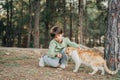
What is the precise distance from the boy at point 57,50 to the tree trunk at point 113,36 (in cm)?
94

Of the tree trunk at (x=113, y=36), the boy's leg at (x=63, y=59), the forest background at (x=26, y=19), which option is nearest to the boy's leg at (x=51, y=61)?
the boy's leg at (x=63, y=59)

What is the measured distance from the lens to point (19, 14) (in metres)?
36.8

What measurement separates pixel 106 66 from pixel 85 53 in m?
0.59

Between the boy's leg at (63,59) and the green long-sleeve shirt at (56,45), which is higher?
the green long-sleeve shirt at (56,45)

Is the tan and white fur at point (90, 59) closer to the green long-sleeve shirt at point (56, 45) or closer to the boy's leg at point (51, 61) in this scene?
the green long-sleeve shirt at point (56, 45)

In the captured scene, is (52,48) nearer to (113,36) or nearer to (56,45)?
(56,45)

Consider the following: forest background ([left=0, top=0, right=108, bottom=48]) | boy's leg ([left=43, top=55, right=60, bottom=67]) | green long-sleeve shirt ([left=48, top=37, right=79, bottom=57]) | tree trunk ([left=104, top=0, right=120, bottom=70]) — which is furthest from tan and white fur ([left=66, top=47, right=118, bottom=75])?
forest background ([left=0, top=0, right=108, bottom=48])

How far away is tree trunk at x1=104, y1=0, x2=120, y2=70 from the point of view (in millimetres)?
7256

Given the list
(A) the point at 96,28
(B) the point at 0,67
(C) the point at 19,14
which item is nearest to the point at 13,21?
(C) the point at 19,14

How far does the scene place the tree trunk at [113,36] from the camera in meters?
7.26

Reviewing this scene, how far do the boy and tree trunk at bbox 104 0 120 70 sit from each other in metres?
0.94

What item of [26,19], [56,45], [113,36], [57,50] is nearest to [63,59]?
[57,50]

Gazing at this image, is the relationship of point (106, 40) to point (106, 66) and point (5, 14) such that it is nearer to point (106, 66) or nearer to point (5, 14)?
point (106, 66)

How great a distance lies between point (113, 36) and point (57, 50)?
1.56 m
